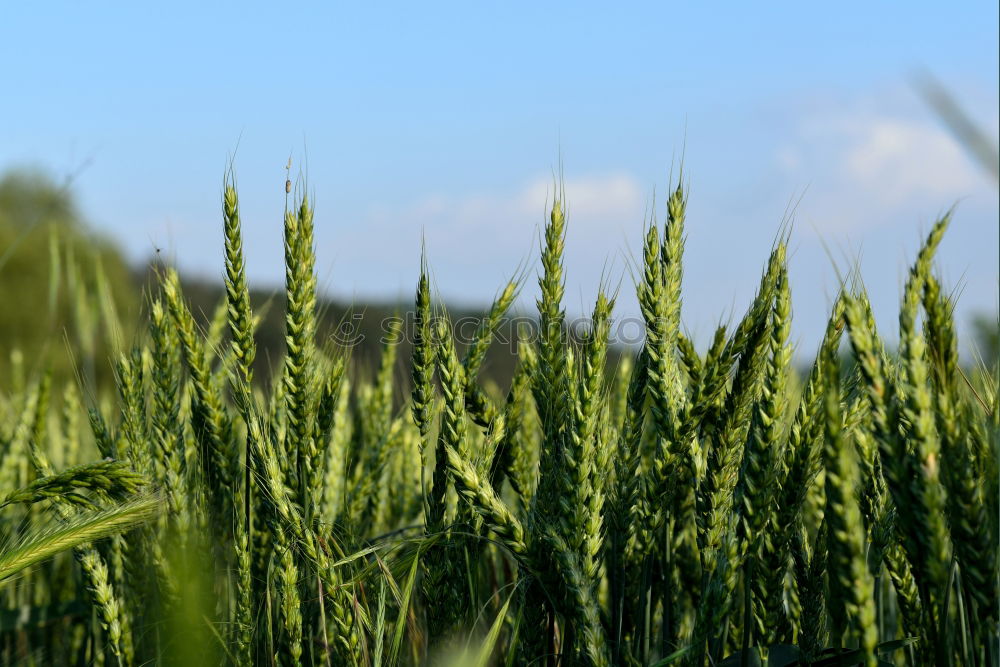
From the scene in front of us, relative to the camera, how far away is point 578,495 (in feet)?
4.40

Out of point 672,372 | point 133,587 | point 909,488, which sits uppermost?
point 672,372

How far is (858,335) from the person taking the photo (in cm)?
108

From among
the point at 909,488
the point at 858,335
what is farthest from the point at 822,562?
the point at 858,335

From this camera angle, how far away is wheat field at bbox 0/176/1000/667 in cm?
114

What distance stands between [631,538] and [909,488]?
0.55 metres

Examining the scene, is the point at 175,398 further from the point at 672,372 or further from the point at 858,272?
the point at 858,272

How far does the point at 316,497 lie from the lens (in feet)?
4.99

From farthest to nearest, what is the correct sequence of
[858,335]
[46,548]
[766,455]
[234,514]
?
[234,514] → [46,548] → [766,455] → [858,335]

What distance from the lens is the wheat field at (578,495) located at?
114 cm

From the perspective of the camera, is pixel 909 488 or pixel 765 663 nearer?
pixel 909 488

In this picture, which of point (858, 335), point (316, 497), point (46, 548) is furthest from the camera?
point (316, 497)

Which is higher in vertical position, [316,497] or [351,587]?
[316,497]

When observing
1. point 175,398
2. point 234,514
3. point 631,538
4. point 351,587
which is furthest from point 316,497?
point 631,538

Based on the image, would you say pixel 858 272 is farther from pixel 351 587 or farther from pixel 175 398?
pixel 175 398
